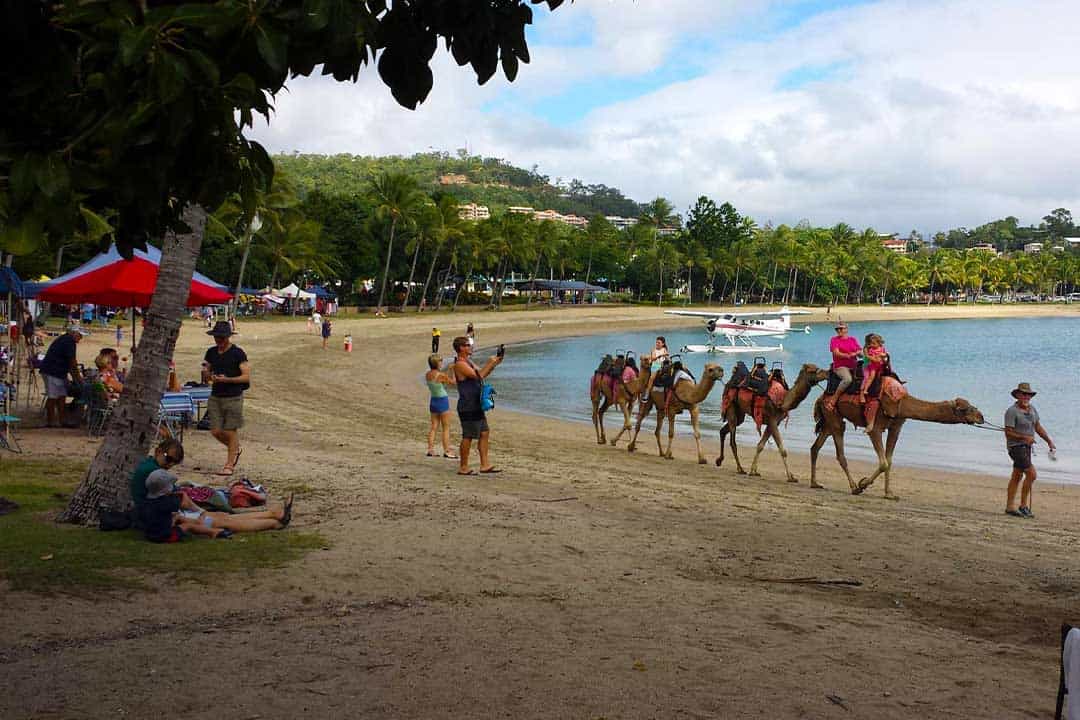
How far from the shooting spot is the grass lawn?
7426 millimetres

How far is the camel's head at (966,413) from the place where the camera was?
44.4ft

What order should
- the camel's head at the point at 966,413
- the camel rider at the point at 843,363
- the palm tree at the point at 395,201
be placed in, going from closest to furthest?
1. the camel's head at the point at 966,413
2. the camel rider at the point at 843,363
3. the palm tree at the point at 395,201

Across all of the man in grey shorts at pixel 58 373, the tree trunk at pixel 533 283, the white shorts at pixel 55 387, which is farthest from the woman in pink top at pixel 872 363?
the tree trunk at pixel 533 283

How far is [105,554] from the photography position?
8.14 meters

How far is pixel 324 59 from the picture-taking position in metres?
3.79

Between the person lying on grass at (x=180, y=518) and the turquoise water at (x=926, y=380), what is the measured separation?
1232cm

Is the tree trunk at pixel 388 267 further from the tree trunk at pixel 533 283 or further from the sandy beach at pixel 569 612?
the sandy beach at pixel 569 612

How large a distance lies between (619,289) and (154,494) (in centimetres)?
12341

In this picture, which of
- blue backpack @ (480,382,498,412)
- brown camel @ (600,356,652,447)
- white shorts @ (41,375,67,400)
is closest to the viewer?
blue backpack @ (480,382,498,412)

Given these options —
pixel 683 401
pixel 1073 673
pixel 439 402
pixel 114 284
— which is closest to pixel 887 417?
pixel 683 401

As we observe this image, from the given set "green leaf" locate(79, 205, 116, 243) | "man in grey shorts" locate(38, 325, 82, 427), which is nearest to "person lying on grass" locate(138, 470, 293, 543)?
"green leaf" locate(79, 205, 116, 243)

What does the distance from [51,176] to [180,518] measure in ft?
20.0

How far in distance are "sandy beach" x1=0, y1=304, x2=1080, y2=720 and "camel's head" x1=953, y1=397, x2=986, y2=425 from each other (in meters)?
1.29

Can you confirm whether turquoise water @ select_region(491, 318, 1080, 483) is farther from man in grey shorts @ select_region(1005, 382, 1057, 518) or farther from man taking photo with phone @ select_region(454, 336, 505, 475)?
man taking photo with phone @ select_region(454, 336, 505, 475)
